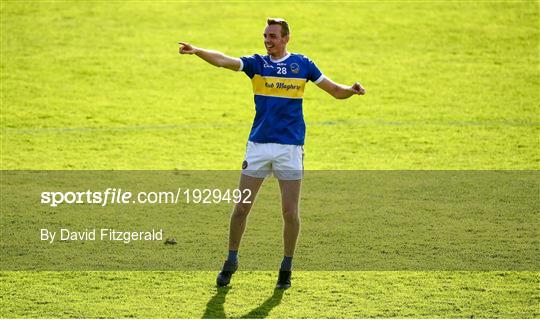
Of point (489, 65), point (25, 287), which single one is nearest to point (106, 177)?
point (25, 287)

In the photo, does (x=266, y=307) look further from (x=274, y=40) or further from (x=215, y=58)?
(x=274, y=40)

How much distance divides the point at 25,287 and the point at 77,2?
20.5 meters

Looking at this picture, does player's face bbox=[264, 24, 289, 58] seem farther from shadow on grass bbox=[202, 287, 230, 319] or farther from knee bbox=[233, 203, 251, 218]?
shadow on grass bbox=[202, 287, 230, 319]

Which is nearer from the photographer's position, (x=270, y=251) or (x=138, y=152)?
(x=270, y=251)

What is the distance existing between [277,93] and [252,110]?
13072mm

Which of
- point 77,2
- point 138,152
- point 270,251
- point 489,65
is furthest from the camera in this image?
point 77,2

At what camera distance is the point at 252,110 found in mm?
22703

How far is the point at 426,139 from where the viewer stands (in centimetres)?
2052

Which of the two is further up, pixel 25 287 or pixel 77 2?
pixel 77 2

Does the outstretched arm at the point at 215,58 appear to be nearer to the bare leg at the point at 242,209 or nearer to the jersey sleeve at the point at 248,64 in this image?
the jersey sleeve at the point at 248,64

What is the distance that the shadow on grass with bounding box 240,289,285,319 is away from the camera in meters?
9.09

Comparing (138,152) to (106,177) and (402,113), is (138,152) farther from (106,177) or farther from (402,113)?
(402,113)

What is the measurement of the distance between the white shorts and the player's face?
2.93 ft

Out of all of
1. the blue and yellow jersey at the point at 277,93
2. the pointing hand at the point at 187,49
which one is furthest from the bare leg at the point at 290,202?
the pointing hand at the point at 187,49
